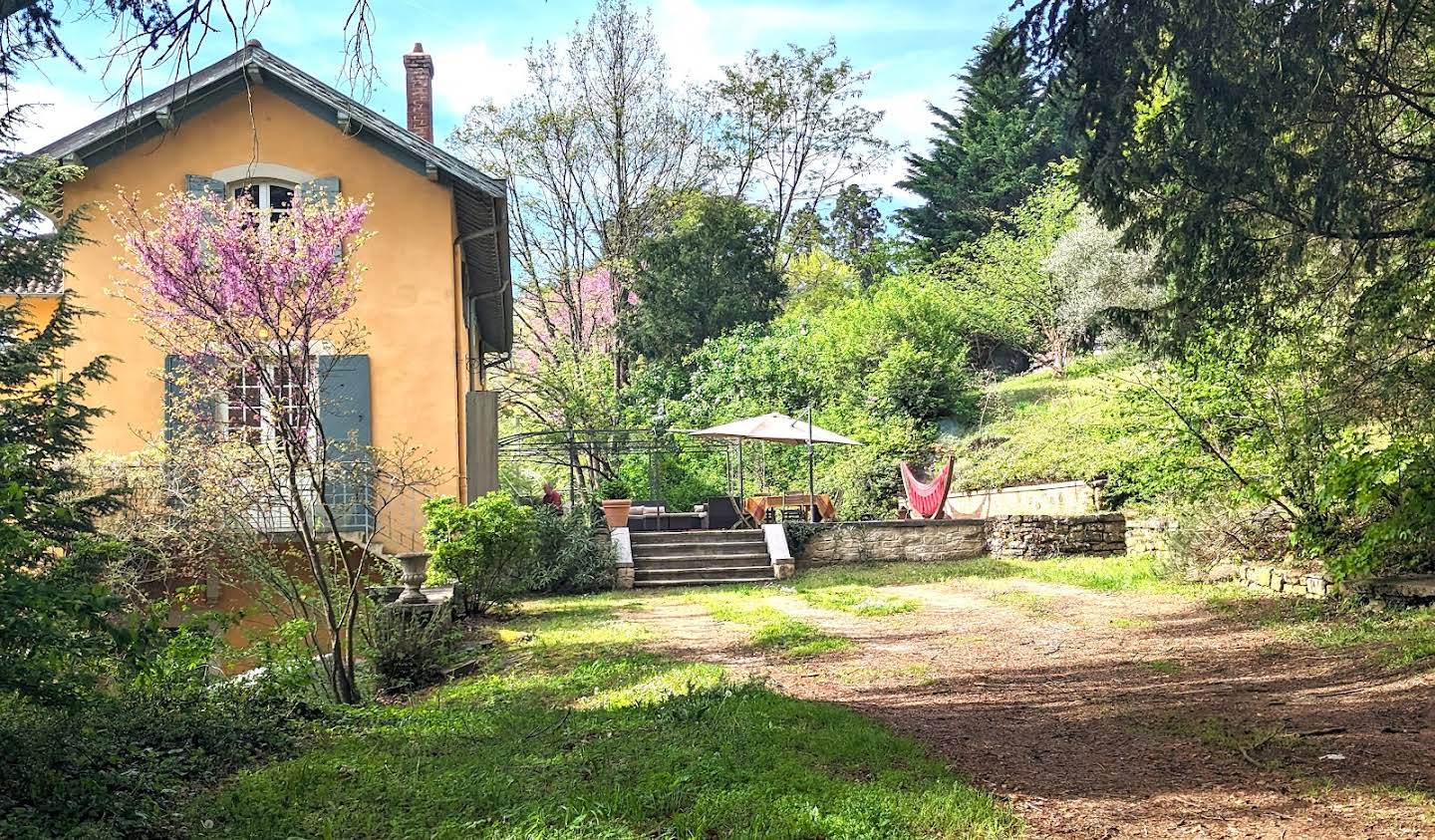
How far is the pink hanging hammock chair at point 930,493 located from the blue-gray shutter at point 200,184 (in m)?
10.1

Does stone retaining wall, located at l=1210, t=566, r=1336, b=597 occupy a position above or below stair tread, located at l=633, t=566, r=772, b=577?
above

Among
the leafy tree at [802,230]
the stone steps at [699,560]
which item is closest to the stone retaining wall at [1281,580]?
the stone steps at [699,560]

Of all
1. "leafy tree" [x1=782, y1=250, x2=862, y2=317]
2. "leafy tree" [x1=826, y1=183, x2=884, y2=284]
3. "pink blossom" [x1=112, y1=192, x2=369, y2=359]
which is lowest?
"pink blossom" [x1=112, y1=192, x2=369, y2=359]

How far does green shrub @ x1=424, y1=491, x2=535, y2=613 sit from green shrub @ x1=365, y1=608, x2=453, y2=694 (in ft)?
7.75

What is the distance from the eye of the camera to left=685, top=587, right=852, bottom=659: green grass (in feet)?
25.6

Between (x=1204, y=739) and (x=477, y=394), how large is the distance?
8.75 m

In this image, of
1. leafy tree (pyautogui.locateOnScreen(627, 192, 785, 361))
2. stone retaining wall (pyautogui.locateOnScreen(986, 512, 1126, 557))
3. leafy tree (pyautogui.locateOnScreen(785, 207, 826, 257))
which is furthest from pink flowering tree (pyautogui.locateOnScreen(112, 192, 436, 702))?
leafy tree (pyautogui.locateOnScreen(785, 207, 826, 257))

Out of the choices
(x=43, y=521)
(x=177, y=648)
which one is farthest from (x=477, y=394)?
(x=177, y=648)

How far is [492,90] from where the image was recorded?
24.6m

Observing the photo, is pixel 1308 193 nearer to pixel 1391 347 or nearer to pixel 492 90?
pixel 1391 347

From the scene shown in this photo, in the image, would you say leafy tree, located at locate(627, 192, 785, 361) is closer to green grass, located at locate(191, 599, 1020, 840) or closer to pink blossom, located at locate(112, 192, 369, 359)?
pink blossom, located at locate(112, 192, 369, 359)

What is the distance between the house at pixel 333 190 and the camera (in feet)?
40.0

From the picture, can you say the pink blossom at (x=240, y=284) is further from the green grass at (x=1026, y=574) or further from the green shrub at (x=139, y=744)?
the green grass at (x=1026, y=574)

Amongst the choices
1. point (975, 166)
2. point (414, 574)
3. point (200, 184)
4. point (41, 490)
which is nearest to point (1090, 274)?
point (975, 166)
